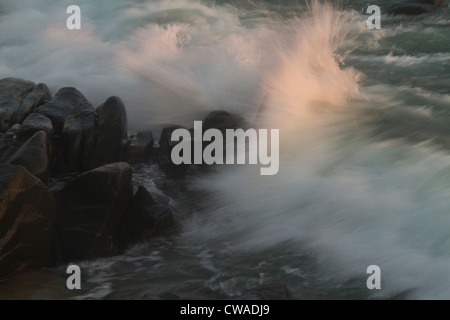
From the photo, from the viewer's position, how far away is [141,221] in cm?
484

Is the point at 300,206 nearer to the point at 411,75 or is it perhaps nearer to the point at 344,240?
the point at 344,240

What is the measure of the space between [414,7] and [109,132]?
7.84 m

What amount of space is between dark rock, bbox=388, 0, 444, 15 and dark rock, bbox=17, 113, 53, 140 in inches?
321

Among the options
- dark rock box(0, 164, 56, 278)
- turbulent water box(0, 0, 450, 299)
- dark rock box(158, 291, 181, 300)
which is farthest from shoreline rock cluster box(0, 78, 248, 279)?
dark rock box(158, 291, 181, 300)

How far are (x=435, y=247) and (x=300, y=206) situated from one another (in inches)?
46.8

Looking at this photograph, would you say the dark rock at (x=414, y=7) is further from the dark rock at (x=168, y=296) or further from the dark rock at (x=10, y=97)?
the dark rock at (x=168, y=296)

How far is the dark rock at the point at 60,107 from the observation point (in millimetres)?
5953

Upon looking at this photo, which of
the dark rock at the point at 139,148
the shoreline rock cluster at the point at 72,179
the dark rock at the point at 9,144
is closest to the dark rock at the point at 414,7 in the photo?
the shoreline rock cluster at the point at 72,179

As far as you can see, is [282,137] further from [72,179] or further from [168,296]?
[168,296]

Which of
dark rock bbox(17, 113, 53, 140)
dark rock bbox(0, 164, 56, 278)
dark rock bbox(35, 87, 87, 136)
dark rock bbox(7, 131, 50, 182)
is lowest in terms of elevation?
dark rock bbox(0, 164, 56, 278)

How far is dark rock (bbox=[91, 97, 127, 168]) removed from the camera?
5.88m

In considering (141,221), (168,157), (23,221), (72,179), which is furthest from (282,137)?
(23,221)

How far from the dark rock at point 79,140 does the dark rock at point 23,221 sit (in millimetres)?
1282

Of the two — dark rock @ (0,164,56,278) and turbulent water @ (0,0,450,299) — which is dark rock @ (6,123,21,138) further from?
dark rock @ (0,164,56,278)
